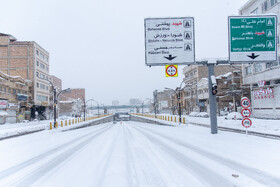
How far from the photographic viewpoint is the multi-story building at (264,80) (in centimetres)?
3269

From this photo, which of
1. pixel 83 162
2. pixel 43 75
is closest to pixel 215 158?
pixel 83 162

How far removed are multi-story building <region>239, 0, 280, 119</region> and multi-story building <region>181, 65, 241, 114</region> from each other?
84.2 ft

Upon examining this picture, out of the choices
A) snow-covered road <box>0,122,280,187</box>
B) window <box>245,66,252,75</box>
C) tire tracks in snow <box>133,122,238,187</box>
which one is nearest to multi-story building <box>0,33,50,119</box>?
window <box>245,66,252,75</box>

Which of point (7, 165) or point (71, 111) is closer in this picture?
point (7, 165)

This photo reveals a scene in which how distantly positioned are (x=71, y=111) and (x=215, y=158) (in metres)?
108

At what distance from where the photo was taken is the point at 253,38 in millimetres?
14883

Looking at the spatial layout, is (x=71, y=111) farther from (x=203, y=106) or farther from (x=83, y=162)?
(x=83, y=162)

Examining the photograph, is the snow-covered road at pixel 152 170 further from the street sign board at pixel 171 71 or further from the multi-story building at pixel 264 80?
the multi-story building at pixel 264 80

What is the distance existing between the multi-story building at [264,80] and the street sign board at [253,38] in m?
17.4

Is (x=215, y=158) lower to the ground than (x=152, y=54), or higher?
lower

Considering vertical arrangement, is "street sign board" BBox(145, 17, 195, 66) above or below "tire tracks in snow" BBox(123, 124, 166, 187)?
above

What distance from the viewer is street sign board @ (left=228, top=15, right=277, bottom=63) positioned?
48.9 ft

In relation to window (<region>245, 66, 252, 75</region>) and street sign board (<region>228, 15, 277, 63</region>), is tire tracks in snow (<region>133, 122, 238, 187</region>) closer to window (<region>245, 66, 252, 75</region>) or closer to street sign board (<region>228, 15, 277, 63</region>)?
street sign board (<region>228, 15, 277, 63</region>)

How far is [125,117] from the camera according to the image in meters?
78.8
